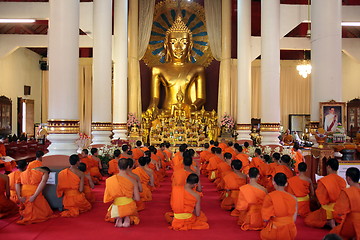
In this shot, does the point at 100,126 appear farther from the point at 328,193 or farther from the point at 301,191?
the point at 328,193

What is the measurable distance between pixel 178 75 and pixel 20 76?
7620 millimetres

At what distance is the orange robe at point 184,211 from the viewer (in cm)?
517

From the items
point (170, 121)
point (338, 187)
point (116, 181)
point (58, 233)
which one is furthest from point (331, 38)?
point (170, 121)

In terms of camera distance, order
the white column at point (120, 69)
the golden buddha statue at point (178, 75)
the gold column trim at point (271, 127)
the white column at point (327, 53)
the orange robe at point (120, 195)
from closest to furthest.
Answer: the orange robe at point (120, 195), the white column at point (327, 53), the gold column trim at point (271, 127), the white column at point (120, 69), the golden buddha statue at point (178, 75)

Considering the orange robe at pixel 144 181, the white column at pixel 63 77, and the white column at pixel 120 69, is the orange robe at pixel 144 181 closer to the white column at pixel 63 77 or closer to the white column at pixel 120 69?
the white column at pixel 63 77

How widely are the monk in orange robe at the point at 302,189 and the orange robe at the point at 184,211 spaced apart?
1458 mm

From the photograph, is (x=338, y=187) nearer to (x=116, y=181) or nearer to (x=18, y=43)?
(x=116, y=181)

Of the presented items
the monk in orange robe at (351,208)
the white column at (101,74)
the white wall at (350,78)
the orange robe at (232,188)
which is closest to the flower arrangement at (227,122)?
the white wall at (350,78)

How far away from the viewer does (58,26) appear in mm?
7441

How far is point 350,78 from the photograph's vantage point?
1981 centimetres

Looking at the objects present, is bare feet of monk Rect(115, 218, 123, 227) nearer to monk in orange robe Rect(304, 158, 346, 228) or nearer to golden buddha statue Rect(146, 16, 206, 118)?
monk in orange robe Rect(304, 158, 346, 228)

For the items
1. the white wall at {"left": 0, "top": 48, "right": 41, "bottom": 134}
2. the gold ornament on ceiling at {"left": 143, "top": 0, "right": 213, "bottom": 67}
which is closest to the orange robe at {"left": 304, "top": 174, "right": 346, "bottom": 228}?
the white wall at {"left": 0, "top": 48, "right": 41, "bottom": 134}

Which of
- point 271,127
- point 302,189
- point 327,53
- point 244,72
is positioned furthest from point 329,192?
point 244,72

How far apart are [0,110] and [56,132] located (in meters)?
10.7
